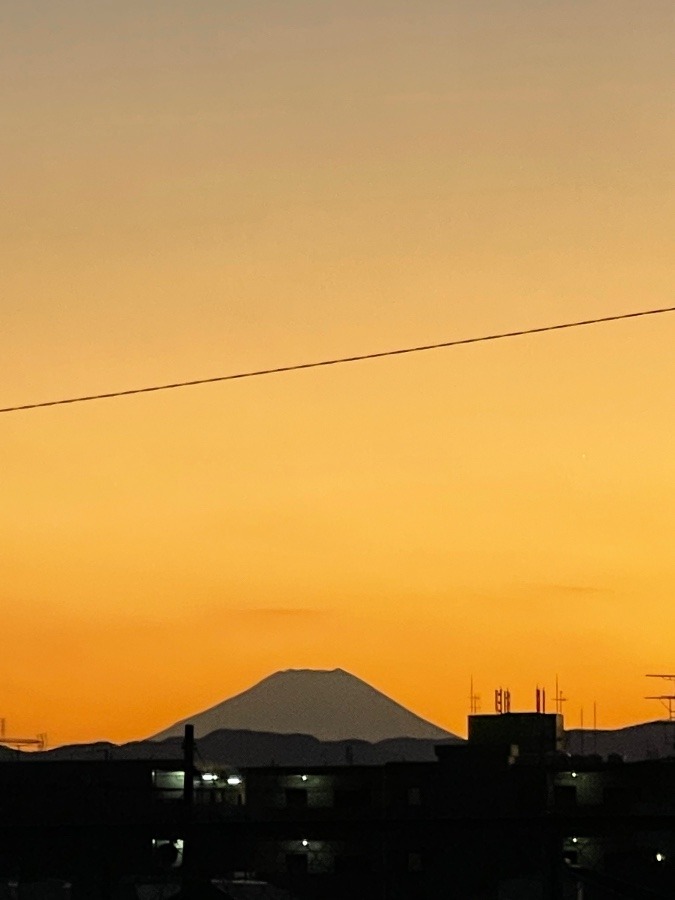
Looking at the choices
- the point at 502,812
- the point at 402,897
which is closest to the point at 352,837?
the point at 402,897

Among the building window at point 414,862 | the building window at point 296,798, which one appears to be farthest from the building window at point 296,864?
the building window at point 414,862

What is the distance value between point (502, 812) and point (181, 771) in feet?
62.2

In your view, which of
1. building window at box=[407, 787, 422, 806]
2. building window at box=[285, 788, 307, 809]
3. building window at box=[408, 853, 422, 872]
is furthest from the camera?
building window at box=[285, 788, 307, 809]

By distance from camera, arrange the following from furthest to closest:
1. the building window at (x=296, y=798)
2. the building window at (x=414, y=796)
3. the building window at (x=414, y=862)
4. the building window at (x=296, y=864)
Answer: the building window at (x=296, y=798), the building window at (x=414, y=796), the building window at (x=296, y=864), the building window at (x=414, y=862)

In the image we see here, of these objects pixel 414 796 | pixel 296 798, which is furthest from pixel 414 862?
pixel 296 798

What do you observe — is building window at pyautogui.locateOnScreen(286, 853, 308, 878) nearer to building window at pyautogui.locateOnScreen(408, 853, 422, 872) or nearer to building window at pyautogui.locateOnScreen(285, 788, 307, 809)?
building window at pyautogui.locateOnScreen(285, 788, 307, 809)

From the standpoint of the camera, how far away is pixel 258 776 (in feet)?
311

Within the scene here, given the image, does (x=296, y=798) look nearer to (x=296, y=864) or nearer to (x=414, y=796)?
(x=296, y=864)

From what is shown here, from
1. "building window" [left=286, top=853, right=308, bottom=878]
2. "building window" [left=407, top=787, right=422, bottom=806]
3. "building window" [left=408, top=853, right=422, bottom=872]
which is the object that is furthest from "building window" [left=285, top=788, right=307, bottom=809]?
"building window" [left=408, top=853, right=422, bottom=872]

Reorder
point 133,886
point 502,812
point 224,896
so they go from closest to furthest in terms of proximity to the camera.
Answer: point 224,896 < point 133,886 < point 502,812

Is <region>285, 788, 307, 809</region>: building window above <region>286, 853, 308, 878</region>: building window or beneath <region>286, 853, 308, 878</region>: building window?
above

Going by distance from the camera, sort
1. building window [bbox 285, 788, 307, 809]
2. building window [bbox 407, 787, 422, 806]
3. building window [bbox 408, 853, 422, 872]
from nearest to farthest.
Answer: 1. building window [bbox 408, 853, 422, 872]
2. building window [bbox 407, 787, 422, 806]
3. building window [bbox 285, 788, 307, 809]

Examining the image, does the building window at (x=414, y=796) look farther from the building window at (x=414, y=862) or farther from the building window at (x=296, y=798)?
the building window at (x=414, y=862)

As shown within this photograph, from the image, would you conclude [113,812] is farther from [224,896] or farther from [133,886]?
[224,896]
